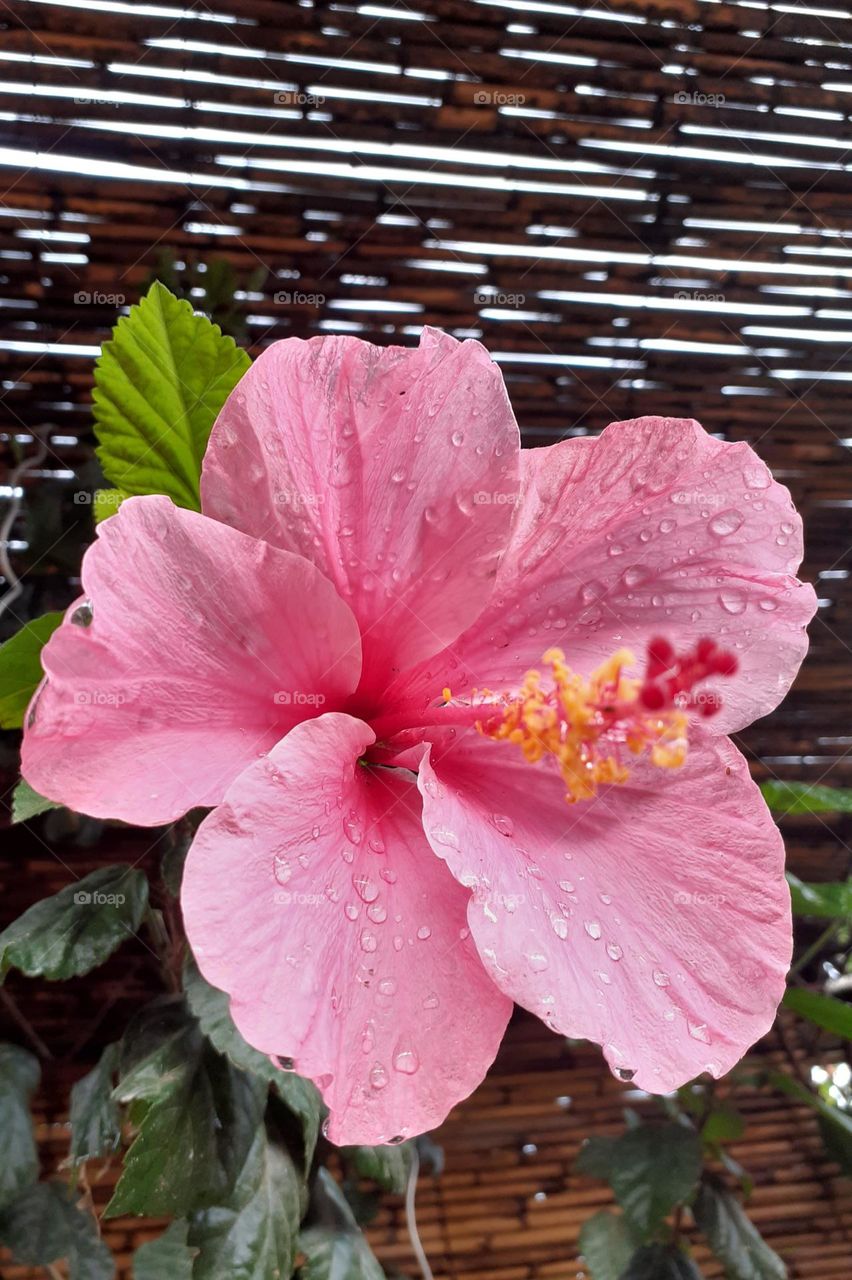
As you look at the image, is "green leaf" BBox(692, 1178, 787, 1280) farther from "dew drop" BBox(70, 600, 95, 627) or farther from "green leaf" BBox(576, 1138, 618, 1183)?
"dew drop" BBox(70, 600, 95, 627)

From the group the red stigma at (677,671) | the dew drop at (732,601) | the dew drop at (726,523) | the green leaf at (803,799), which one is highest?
the dew drop at (726,523)

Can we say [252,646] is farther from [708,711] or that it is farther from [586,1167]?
[586,1167]

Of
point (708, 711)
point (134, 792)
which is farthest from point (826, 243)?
point (134, 792)

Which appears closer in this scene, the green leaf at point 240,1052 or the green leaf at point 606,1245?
the green leaf at point 240,1052

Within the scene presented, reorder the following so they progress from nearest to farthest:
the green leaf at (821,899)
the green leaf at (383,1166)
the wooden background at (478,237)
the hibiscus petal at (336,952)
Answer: the hibiscus petal at (336,952)
the green leaf at (383,1166)
the wooden background at (478,237)
the green leaf at (821,899)

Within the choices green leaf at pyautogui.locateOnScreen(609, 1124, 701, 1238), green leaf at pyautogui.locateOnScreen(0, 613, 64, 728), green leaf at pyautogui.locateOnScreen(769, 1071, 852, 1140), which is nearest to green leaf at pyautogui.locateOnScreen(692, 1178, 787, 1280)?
green leaf at pyautogui.locateOnScreen(609, 1124, 701, 1238)

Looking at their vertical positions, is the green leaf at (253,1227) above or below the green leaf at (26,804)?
below

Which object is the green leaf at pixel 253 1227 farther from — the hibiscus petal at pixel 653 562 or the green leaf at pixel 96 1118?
the hibiscus petal at pixel 653 562

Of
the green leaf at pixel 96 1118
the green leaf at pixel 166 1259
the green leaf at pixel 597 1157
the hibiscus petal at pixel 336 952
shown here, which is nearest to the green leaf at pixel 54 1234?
the green leaf at pixel 166 1259
